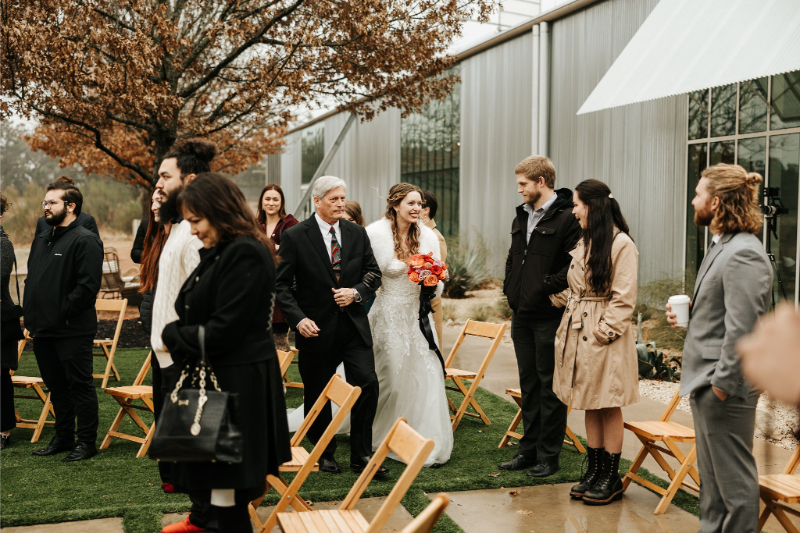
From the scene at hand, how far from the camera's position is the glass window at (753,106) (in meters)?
10.8

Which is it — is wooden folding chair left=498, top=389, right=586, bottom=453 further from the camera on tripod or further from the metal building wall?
the metal building wall

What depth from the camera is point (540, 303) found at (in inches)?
195

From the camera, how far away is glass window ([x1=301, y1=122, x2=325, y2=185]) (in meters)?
31.3

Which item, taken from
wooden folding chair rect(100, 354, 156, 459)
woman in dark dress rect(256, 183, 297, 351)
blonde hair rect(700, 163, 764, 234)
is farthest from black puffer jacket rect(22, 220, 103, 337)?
blonde hair rect(700, 163, 764, 234)

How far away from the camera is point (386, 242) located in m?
5.48

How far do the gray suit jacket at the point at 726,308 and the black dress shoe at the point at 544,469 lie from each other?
5.63 ft

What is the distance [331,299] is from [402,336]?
746 mm

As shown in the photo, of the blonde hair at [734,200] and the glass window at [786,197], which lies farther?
the glass window at [786,197]

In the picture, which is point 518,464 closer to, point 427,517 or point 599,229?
point 599,229

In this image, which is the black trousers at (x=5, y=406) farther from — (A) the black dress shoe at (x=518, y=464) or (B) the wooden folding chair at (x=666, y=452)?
(B) the wooden folding chair at (x=666, y=452)

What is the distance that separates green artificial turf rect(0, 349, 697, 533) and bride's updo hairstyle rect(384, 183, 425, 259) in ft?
5.34

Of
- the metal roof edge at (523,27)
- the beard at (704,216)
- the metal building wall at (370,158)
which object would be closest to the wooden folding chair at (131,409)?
the beard at (704,216)

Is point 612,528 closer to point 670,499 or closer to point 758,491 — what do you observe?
point 670,499

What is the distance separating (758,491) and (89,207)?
34.9 meters
